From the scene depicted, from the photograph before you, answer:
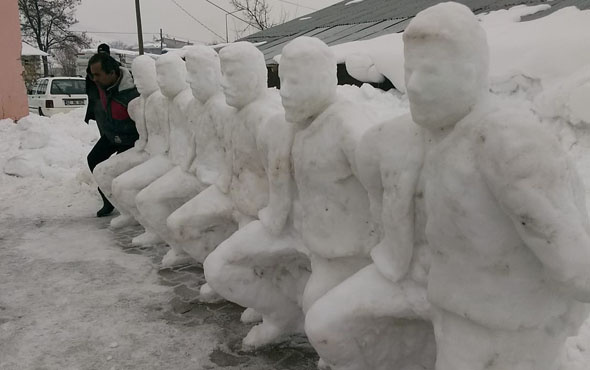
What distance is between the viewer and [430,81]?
2.16 metres

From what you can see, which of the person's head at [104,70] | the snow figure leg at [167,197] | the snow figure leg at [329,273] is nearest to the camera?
the snow figure leg at [329,273]

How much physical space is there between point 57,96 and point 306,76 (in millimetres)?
16468

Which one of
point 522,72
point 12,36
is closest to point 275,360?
point 522,72

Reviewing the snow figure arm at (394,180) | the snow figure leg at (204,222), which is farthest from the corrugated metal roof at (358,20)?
the snow figure arm at (394,180)

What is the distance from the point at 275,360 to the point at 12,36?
13.1 m

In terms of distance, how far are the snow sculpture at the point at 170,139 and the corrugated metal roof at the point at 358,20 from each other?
3.64m

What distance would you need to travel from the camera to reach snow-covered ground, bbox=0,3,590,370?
375cm

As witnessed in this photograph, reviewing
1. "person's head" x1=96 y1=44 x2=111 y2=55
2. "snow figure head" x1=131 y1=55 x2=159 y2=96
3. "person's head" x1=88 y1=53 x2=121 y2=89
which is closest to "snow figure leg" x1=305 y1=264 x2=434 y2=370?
"snow figure head" x1=131 y1=55 x2=159 y2=96

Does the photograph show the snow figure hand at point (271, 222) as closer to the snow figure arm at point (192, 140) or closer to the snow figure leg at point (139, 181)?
the snow figure arm at point (192, 140)

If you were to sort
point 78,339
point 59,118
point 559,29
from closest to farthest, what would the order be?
point 78,339, point 559,29, point 59,118

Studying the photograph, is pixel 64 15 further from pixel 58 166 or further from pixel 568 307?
pixel 568 307

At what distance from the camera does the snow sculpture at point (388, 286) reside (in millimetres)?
2447

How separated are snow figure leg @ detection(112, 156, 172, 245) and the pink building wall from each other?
9.83 metres

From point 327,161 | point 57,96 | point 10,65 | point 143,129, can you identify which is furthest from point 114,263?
point 57,96
